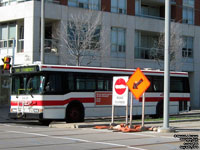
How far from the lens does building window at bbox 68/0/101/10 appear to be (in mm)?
36094

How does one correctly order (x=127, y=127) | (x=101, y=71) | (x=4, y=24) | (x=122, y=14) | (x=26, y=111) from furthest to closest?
(x=122, y=14) < (x=4, y=24) < (x=101, y=71) < (x=26, y=111) < (x=127, y=127)

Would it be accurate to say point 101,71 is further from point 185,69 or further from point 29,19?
point 185,69

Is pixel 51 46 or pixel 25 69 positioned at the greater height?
pixel 51 46

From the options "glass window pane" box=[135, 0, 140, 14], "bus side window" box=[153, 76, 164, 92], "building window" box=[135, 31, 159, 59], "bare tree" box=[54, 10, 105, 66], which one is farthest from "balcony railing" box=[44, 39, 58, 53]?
"bus side window" box=[153, 76, 164, 92]

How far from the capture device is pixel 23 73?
21.6 m

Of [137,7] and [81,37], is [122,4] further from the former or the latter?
[81,37]

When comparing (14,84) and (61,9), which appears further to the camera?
(61,9)

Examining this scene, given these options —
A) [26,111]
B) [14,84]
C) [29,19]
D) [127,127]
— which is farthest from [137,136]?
[29,19]

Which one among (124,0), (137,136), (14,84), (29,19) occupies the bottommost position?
(137,136)

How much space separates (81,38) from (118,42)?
6431 mm

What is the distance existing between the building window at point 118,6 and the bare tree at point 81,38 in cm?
332

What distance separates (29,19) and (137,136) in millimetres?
20458

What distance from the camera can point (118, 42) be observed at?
39.0m

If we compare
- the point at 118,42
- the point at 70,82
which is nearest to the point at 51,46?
the point at 118,42
